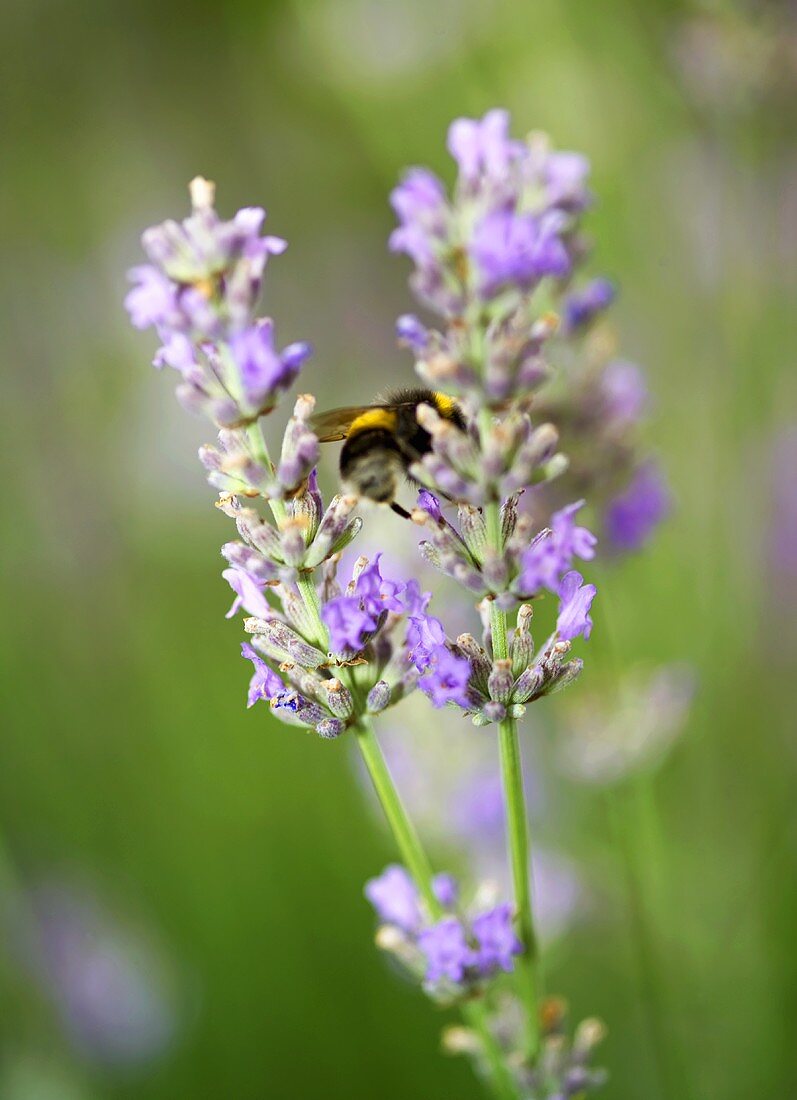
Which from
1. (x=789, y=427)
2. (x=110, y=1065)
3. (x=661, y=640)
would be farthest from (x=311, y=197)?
(x=110, y=1065)

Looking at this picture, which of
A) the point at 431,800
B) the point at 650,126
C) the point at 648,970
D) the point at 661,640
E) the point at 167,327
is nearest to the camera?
the point at 167,327

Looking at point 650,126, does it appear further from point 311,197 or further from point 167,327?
point 167,327

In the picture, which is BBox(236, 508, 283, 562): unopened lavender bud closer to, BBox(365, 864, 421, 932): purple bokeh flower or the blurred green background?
BBox(365, 864, 421, 932): purple bokeh flower

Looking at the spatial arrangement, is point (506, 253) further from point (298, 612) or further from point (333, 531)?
point (298, 612)

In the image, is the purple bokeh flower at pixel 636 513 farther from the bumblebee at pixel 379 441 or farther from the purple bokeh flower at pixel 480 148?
the purple bokeh flower at pixel 480 148

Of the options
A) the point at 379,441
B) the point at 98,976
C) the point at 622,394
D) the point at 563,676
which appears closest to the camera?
the point at 563,676

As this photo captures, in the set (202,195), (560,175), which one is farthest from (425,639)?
(560,175)

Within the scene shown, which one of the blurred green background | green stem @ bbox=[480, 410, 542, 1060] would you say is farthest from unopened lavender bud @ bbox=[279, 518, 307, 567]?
the blurred green background
